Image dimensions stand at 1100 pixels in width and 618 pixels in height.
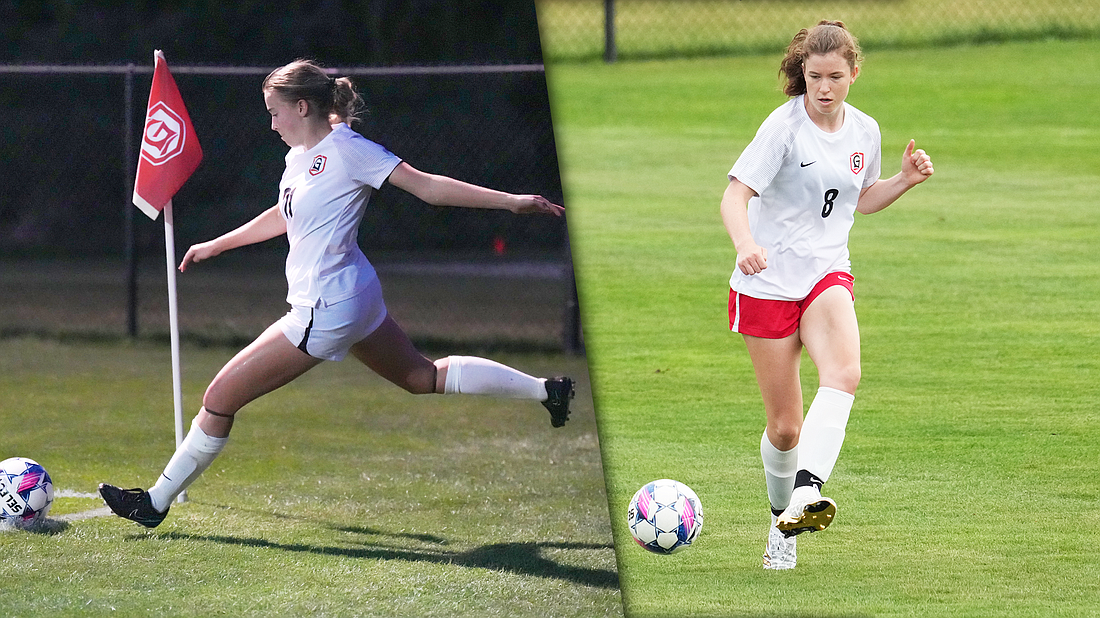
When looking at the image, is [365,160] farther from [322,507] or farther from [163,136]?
[322,507]

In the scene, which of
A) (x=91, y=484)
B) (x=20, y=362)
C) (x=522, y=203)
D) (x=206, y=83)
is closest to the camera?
(x=522, y=203)

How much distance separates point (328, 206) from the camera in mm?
5301

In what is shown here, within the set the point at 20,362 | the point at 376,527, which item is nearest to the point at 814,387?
the point at 376,527

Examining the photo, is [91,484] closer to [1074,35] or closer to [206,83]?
[206,83]

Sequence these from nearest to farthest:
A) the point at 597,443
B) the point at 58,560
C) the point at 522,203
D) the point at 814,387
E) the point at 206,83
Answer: the point at 522,203 < the point at 58,560 < the point at 597,443 < the point at 814,387 < the point at 206,83

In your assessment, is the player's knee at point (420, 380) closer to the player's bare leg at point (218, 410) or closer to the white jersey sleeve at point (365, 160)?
the player's bare leg at point (218, 410)

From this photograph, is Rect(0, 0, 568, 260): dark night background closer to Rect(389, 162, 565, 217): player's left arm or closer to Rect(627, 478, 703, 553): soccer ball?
Rect(389, 162, 565, 217): player's left arm

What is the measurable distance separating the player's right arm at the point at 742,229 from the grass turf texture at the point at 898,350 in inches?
48.6

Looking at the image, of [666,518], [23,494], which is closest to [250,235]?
[23,494]

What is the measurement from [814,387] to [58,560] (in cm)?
452

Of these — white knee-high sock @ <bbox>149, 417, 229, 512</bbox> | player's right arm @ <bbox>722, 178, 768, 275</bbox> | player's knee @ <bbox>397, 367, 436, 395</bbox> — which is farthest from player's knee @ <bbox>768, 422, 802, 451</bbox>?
white knee-high sock @ <bbox>149, 417, 229, 512</bbox>

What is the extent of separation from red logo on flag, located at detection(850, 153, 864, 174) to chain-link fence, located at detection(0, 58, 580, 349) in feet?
17.5

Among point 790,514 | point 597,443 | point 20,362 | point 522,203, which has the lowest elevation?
point 20,362

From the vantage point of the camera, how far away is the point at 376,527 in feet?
20.2
